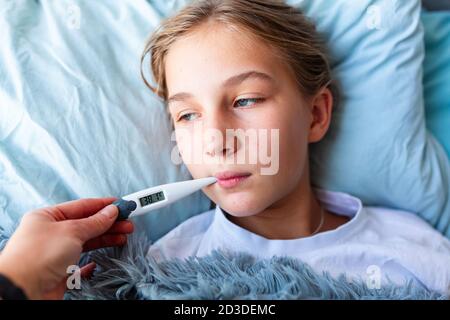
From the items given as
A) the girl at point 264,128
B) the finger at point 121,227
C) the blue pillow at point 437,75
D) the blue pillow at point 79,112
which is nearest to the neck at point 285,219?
the girl at point 264,128

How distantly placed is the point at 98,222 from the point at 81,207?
0.07 m

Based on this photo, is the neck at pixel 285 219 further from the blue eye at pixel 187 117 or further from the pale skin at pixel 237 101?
the blue eye at pixel 187 117

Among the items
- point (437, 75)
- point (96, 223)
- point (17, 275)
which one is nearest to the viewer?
point (17, 275)

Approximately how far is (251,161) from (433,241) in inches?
15.8

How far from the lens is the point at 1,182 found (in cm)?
88

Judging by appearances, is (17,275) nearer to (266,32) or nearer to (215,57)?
(215,57)

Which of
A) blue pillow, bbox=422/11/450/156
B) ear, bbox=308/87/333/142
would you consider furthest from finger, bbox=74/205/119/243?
blue pillow, bbox=422/11/450/156

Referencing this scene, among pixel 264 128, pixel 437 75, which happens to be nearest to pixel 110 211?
pixel 264 128

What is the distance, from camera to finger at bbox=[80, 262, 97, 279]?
80 centimetres

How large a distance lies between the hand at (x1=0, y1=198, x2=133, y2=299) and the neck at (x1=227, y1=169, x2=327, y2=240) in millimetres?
277

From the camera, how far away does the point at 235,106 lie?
0.83 m

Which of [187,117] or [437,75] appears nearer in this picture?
[187,117]
